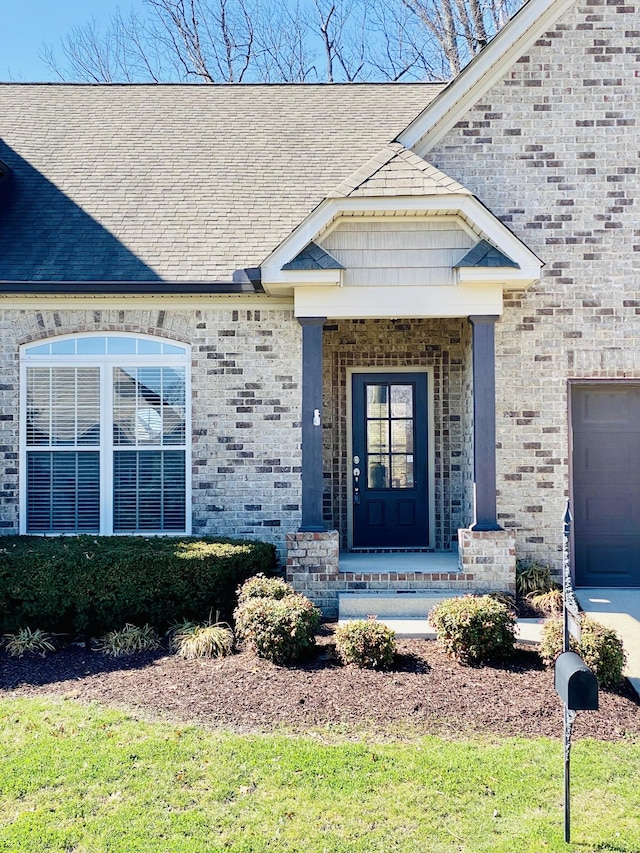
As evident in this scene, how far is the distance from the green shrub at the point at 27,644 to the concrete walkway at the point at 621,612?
4.87 metres

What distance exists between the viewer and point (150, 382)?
27.8 ft

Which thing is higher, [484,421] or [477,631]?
[484,421]

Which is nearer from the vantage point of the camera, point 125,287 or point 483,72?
point 125,287

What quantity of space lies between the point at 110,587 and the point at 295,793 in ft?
10.9

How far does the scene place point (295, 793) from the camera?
12.8ft

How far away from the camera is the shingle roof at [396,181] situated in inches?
288

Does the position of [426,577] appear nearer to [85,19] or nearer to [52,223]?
[52,223]

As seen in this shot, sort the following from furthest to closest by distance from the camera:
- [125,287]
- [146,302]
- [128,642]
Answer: [146,302]
[125,287]
[128,642]

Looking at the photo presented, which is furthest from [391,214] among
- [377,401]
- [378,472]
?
[378,472]

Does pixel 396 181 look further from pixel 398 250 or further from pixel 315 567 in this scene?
pixel 315 567

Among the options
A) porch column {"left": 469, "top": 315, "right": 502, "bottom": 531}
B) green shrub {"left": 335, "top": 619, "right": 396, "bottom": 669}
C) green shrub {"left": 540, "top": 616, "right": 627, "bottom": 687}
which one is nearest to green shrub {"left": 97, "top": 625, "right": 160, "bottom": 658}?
green shrub {"left": 335, "top": 619, "right": 396, "bottom": 669}

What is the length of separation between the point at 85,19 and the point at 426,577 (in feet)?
66.4

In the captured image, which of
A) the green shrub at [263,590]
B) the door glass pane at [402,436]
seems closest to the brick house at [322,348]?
the door glass pane at [402,436]

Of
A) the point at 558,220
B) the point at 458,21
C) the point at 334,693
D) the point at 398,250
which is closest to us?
the point at 334,693
